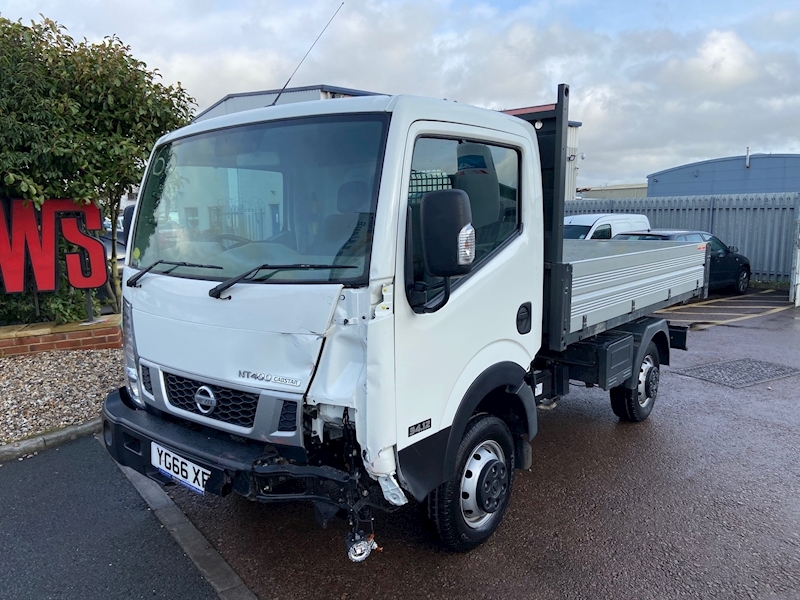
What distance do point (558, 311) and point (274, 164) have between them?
192cm

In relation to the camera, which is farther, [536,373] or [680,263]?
[680,263]

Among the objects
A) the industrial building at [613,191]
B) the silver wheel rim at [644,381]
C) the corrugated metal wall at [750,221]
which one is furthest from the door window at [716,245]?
the industrial building at [613,191]

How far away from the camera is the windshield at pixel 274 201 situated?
2516 mm

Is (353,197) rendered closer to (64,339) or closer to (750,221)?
(64,339)

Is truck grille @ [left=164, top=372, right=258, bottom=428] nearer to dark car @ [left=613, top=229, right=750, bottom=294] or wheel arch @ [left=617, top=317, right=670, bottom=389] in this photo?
wheel arch @ [left=617, top=317, right=670, bottom=389]

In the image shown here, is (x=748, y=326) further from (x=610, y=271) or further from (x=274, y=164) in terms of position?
(x=274, y=164)

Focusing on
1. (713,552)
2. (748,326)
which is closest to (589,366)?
(713,552)

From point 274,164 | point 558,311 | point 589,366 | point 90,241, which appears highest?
point 274,164

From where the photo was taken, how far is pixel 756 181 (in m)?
27.2

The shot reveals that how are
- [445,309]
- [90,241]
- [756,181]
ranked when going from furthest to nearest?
1. [756,181]
2. [90,241]
3. [445,309]

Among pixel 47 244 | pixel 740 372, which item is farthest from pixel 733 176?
pixel 47 244

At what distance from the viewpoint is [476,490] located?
3.11 m

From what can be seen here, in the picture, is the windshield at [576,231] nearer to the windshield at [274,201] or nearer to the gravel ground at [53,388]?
the gravel ground at [53,388]

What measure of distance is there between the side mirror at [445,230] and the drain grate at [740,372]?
542 cm
